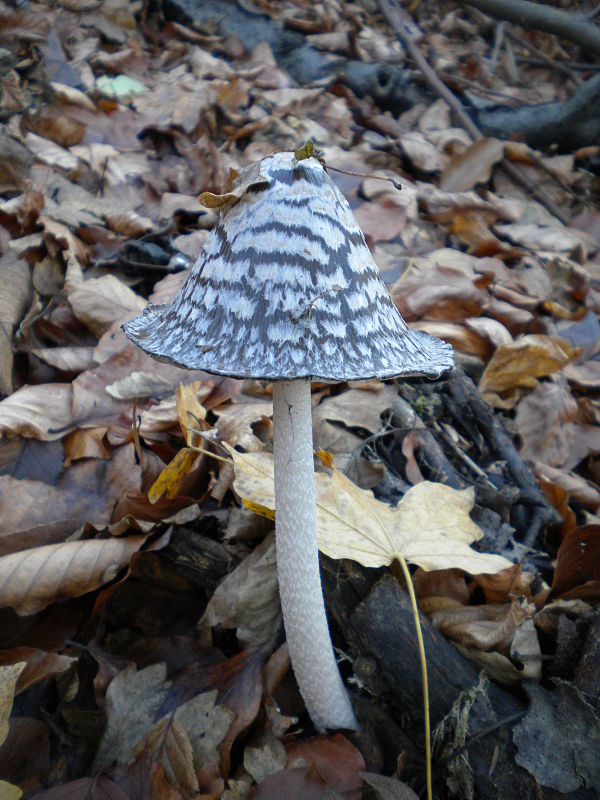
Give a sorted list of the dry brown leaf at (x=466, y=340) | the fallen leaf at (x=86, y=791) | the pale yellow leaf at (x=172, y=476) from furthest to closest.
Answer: the dry brown leaf at (x=466, y=340) → the pale yellow leaf at (x=172, y=476) → the fallen leaf at (x=86, y=791)

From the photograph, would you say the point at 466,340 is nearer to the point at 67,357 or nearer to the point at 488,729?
the point at 488,729

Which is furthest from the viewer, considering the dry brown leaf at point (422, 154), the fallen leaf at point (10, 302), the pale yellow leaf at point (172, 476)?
the dry brown leaf at point (422, 154)

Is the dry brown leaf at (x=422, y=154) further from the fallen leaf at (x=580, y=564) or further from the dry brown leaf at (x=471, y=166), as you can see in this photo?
the fallen leaf at (x=580, y=564)

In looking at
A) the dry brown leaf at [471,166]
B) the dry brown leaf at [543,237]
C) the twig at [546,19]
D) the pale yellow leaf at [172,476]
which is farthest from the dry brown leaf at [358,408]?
the twig at [546,19]

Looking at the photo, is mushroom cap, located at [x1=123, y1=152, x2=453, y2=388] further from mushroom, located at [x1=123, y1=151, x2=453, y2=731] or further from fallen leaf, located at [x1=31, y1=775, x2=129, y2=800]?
fallen leaf, located at [x1=31, y1=775, x2=129, y2=800]

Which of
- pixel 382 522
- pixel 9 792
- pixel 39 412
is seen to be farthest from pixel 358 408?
pixel 9 792

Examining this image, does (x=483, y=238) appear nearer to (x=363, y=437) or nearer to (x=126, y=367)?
(x=363, y=437)
